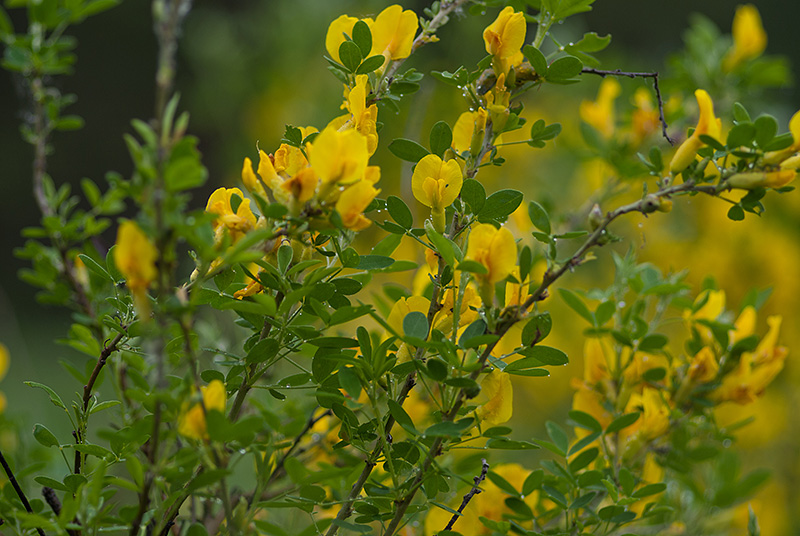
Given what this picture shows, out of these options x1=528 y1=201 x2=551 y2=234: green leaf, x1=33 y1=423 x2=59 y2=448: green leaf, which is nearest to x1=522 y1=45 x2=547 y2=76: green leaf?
x1=528 y1=201 x2=551 y2=234: green leaf

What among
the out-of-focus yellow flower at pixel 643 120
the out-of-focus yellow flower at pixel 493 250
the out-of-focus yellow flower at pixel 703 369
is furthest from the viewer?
the out-of-focus yellow flower at pixel 643 120

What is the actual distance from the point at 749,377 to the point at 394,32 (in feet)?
1.72

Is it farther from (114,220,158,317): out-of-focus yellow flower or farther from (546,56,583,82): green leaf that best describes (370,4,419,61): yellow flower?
(114,220,158,317): out-of-focus yellow flower

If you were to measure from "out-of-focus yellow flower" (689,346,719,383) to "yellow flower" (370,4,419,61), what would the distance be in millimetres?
454

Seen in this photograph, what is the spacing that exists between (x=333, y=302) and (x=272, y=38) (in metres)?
3.07

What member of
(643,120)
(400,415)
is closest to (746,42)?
(643,120)

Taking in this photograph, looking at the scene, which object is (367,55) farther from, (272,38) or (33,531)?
(272,38)

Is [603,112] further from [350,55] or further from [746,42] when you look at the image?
[350,55]

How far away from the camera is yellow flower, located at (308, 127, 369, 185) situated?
1.31 feet

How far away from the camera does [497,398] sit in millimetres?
509

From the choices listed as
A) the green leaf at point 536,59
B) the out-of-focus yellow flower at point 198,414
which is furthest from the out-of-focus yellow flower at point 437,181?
the out-of-focus yellow flower at point 198,414

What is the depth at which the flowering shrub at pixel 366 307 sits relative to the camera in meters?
0.38

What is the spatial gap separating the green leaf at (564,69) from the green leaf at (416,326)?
0.73 ft

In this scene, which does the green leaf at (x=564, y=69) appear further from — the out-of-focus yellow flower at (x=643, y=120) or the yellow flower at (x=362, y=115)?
the out-of-focus yellow flower at (x=643, y=120)
